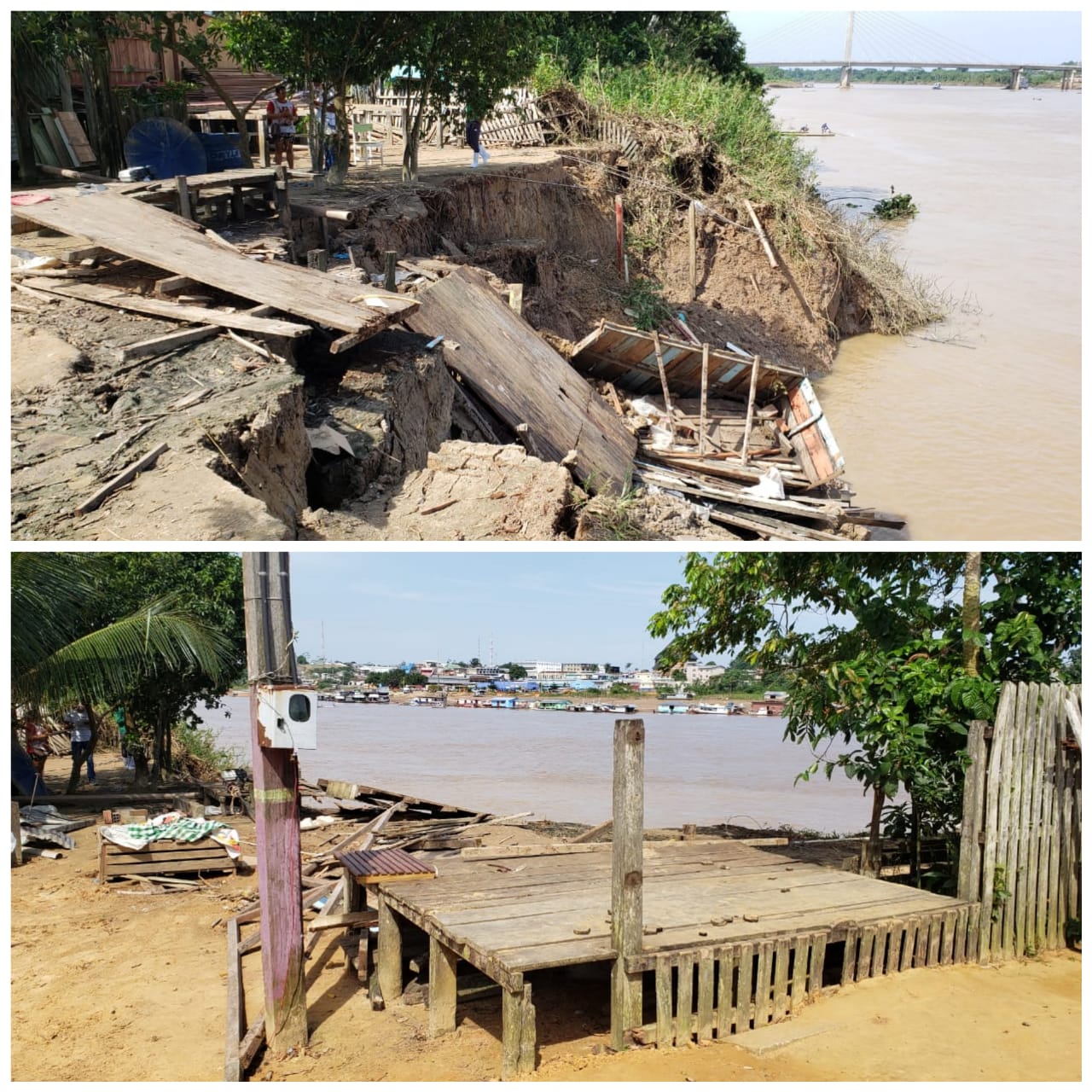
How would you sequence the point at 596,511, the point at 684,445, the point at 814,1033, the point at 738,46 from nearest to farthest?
the point at 814,1033, the point at 596,511, the point at 684,445, the point at 738,46

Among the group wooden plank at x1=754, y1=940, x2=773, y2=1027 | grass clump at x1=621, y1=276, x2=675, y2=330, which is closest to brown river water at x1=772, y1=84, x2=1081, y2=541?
grass clump at x1=621, y1=276, x2=675, y2=330

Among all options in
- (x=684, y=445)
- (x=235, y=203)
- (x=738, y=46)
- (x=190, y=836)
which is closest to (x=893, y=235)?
(x=738, y=46)

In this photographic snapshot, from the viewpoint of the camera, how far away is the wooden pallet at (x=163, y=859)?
850cm

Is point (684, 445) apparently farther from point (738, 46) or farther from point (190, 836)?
point (738, 46)

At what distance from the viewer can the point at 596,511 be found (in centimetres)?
872

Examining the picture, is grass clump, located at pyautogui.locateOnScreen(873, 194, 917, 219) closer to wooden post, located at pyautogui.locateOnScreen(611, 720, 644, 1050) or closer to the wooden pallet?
Answer: the wooden pallet

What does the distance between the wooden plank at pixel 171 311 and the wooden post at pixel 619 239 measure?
12075 mm

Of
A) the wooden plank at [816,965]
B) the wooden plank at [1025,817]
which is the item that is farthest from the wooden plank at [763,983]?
the wooden plank at [1025,817]

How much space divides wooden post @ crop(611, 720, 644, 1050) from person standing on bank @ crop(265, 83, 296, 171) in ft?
49.5

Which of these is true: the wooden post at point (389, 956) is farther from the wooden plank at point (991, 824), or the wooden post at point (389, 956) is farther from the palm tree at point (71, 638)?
the palm tree at point (71, 638)

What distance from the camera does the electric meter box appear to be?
5332 mm

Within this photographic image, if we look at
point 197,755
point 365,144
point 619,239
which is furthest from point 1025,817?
point 365,144

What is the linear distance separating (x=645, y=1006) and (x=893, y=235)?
80.6 ft

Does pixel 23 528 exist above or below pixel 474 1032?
above
